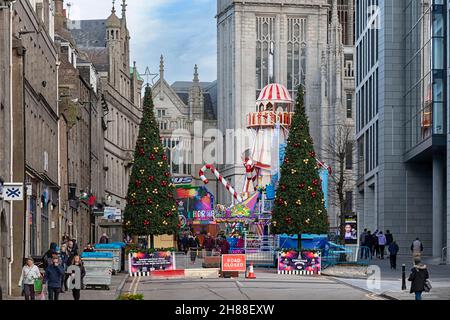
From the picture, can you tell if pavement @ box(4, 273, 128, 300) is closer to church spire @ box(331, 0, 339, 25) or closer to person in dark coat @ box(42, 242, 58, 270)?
person in dark coat @ box(42, 242, 58, 270)

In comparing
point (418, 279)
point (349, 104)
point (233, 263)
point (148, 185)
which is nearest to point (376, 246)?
point (148, 185)

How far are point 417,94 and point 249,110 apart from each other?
262 ft

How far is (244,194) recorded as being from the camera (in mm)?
101250

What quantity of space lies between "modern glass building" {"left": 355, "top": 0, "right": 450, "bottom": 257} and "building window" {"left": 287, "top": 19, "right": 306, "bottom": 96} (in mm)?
66511

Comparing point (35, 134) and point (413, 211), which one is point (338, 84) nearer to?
point (413, 211)

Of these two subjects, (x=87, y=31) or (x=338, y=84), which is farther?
(x=338, y=84)

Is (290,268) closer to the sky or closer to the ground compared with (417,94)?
closer to the ground

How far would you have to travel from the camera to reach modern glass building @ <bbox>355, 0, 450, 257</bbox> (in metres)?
65.2

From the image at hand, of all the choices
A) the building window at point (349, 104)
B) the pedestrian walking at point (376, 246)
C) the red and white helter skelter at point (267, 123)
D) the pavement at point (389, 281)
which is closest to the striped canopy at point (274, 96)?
the red and white helter skelter at point (267, 123)

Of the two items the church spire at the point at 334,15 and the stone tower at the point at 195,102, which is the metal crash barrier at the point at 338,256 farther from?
the stone tower at the point at 195,102

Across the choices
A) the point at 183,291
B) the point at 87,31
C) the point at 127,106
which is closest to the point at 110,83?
the point at 127,106

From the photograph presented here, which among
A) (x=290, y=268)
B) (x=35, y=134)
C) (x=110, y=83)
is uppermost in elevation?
(x=110, y=83)

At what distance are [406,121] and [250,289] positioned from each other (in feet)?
140

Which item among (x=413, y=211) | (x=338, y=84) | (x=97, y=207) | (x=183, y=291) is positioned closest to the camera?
(x=183, y=291)
